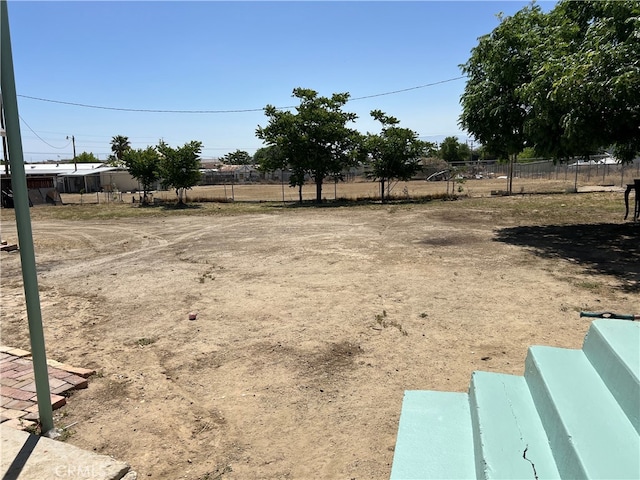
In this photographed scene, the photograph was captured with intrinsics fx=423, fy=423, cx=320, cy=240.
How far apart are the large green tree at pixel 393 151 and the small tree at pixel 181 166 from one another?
9.96 metres

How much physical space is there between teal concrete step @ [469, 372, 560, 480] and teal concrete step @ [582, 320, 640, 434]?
438mm

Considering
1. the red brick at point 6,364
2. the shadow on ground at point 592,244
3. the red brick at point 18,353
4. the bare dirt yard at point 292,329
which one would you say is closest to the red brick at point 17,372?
the red brick at point 6,364

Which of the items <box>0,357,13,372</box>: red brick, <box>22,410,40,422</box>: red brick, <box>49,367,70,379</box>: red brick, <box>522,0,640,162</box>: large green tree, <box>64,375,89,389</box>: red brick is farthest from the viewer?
<box>522,0,640,162</box>: large green tree

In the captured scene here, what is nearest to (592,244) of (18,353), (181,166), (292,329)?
(292,329)

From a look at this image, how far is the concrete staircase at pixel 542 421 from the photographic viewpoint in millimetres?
1979

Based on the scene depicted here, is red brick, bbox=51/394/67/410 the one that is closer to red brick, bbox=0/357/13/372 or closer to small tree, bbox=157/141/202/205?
red brick, bbox=0/357/13/372

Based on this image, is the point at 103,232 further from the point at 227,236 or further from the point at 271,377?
the point at 271,377

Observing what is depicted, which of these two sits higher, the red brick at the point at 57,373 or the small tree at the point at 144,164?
the small tree at the point at 144,164

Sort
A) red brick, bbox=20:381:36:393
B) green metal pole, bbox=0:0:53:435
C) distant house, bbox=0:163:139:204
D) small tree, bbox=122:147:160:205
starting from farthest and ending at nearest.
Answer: distant house, bbox=0:163:139:204
small tree, bbox=122:147:160:205
red brick, bbox=20:381:36:393
green metal pole, bbox=0:0:53:435

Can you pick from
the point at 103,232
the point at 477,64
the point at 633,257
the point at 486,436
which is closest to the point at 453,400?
the point at 486,436

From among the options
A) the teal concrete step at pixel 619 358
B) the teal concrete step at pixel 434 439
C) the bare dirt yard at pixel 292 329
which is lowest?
the bare dirt yard at pixel 292 329

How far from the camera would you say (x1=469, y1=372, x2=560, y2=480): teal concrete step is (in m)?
2.05

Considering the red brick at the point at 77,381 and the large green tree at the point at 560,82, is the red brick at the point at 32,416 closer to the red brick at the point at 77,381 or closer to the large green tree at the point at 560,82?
the red brick at the point at 77,381

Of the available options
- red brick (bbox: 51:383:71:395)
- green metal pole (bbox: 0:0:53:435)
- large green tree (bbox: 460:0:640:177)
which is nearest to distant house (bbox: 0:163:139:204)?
large green tree (bbox: 460:0:640:177)
